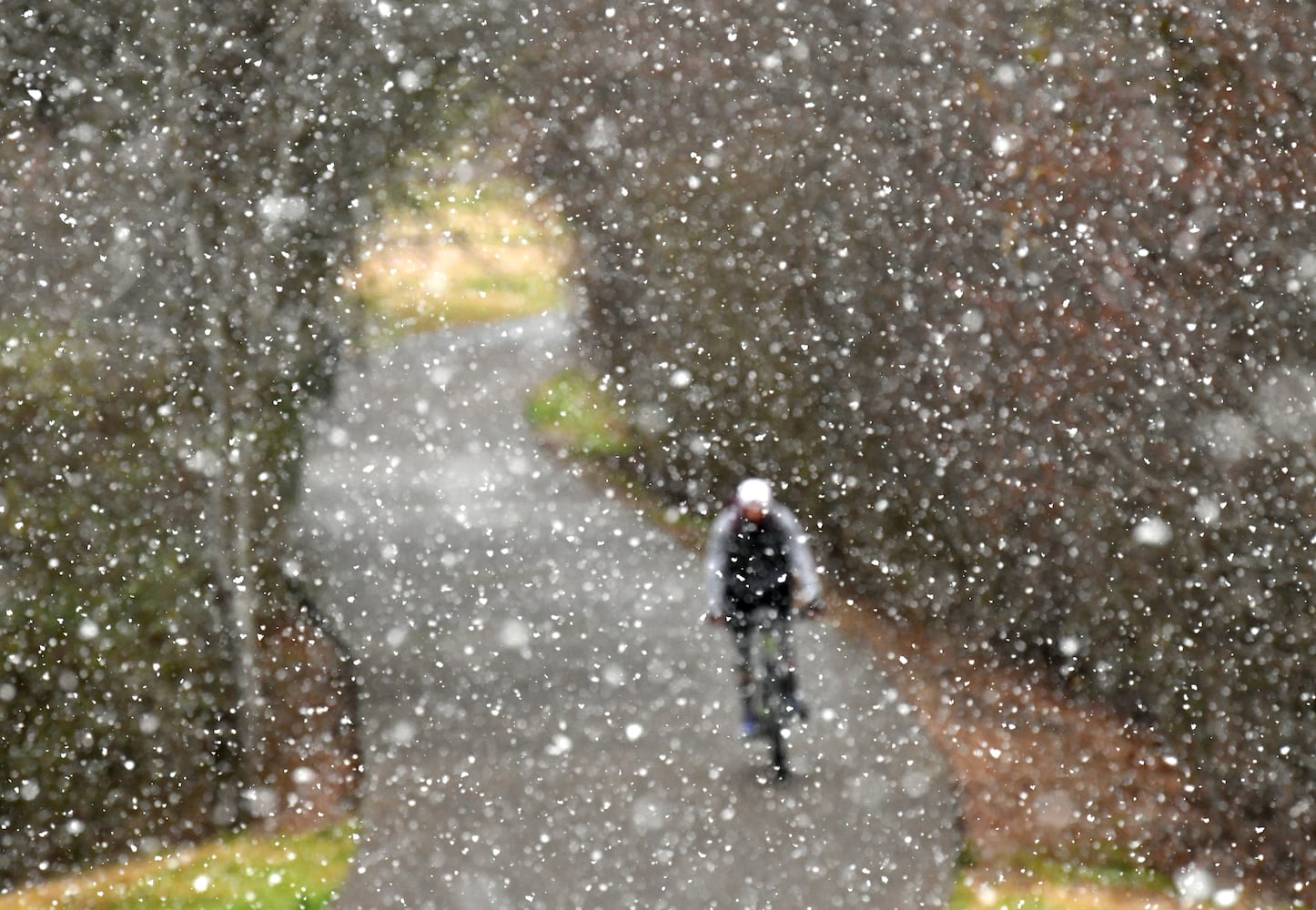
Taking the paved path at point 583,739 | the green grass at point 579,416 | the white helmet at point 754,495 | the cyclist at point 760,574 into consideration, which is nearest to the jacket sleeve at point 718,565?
the cyclist at point 760,574

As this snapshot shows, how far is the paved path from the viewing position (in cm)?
732

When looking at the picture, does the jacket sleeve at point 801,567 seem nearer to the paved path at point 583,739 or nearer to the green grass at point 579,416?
the paved path at point 583,739

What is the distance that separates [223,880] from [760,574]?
3.45 m

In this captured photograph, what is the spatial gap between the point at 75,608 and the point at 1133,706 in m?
6.17

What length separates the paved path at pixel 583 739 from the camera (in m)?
7.32

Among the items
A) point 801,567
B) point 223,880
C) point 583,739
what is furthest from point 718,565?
point 223,880

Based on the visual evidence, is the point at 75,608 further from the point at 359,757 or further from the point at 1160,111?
the point at 1160,111

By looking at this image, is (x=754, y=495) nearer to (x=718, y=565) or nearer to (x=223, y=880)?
(x=718, y=565)

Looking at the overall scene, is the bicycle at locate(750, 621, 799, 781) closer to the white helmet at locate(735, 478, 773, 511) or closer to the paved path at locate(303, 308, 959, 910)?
the paved path at locate(303, 308, 959, 910)

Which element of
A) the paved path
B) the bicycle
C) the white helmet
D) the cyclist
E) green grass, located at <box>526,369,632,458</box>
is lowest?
green grass, located at <box>526,369,632,458</box>

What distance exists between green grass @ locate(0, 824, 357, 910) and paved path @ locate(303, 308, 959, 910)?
0.24m

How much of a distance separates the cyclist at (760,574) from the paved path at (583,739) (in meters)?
0.91

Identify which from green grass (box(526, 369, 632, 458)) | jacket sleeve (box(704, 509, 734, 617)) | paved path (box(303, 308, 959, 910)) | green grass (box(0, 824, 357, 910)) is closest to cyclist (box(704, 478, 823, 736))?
jacket sleeve (box(704, 509, 734, 617))

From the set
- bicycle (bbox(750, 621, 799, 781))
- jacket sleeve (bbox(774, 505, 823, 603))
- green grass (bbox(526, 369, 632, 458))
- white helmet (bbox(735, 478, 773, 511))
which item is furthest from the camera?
green grass (bbox(526, 369, 632, 458))
